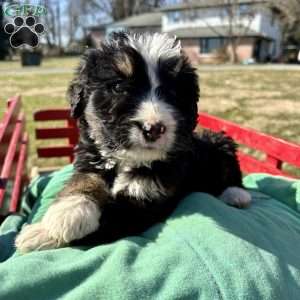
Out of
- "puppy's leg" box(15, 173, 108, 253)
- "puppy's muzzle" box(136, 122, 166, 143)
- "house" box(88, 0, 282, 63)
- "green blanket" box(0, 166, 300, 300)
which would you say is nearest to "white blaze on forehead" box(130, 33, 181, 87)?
"puppy's muzzle" box(136, 122, 166, 143)

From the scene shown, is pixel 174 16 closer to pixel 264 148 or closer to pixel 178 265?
pixel 264 148

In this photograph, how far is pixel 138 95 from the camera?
284cm

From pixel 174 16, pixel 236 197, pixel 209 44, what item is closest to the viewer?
pixel 236 197

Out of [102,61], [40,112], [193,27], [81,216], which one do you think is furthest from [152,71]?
[193,27]

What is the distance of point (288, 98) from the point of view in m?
14.4

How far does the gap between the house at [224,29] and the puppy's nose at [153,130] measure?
44229 mm

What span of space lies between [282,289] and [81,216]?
1236mm

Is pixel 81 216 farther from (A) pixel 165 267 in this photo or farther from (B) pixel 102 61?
(B) pixel 102 61

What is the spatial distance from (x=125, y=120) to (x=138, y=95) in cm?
21

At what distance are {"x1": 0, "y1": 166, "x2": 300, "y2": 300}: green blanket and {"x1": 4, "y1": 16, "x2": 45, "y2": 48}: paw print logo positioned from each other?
1611 millimetres

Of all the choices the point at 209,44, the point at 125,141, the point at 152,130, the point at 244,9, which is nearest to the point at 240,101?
the point at 125,141

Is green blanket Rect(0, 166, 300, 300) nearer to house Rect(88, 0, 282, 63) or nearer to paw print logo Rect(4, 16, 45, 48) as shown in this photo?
paw print logo Rect(4, 16, 45, 48)

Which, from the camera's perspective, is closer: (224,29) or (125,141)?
(125,141)

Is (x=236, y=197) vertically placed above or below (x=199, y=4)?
below
